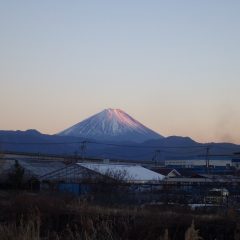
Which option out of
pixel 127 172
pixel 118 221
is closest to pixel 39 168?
pixel 127 172

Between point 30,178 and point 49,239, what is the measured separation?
40.7 m

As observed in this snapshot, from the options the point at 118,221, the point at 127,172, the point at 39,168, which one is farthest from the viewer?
the point at 39,168

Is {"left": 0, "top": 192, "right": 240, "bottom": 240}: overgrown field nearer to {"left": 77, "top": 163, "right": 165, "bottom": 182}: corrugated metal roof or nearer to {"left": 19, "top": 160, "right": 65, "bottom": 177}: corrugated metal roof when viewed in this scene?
{"left": 77, "top": 163, "right": 165, "bottom": 182}: corrugated metal roof

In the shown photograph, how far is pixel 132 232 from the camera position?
15.1m

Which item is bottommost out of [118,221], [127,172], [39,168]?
[118,221]

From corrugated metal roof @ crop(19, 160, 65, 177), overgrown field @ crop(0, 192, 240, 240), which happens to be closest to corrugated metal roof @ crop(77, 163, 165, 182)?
corrugated metal roof @ crop(19, 160, 65, 177)

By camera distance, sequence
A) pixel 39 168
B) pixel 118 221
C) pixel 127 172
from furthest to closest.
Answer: pixel 39 168 → pixel 127 172 → pixel 118 221

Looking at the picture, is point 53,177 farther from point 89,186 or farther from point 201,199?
point 201,199

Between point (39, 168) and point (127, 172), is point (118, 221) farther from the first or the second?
point (39, 168)

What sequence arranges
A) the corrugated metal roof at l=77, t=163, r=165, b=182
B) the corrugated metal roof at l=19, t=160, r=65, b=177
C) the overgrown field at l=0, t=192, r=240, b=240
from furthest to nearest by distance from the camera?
the corrugated metal roof at l=19, t=160, r=65, b=177
the corrugated metal roof at l=77, t=163, r=165, b=182
the overgrown field at l=0, t=192, r=240, b=240

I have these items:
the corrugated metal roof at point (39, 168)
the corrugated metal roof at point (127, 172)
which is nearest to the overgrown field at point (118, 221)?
the corrugated metal roof at point (127, 172)

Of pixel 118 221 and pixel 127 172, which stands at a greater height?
pixel 127 172

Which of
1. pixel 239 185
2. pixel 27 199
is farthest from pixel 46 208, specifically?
pixel 239 185

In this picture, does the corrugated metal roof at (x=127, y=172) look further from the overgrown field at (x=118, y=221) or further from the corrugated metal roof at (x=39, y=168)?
the overgrown field at (x=118, y=221)
